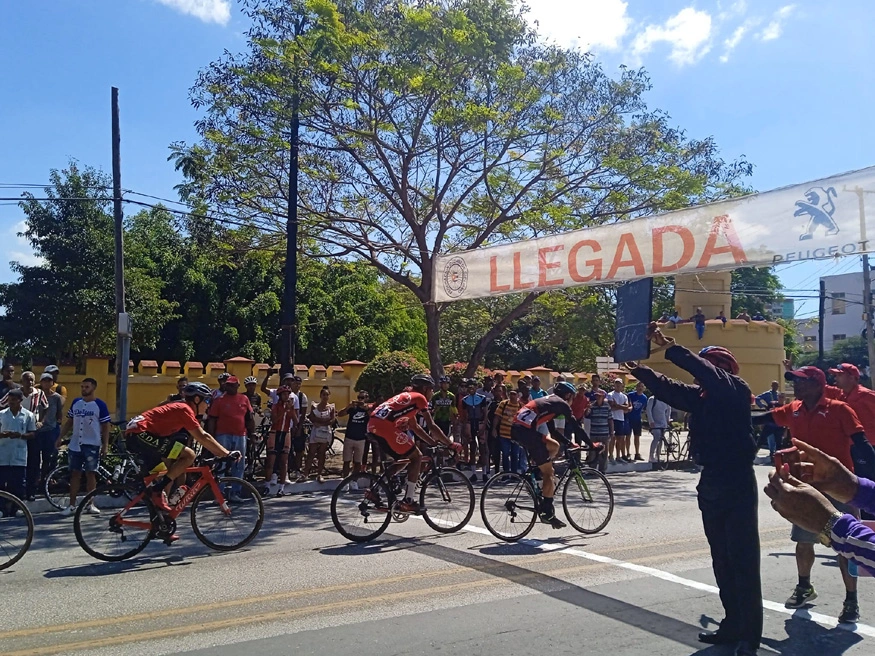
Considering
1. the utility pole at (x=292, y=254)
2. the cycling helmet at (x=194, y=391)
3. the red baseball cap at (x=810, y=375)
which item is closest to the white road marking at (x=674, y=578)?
the red baseball cap at (x=810, y=375)

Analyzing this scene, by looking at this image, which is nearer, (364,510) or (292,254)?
(364,510)

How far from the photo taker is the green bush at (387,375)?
18.9m

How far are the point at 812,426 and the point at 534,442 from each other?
10.9 feet

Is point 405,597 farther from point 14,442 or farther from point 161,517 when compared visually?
point 14,442

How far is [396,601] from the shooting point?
21.8 feet

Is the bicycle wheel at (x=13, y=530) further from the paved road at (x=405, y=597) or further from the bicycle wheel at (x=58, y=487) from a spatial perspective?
the bicycle wheel at (x=58, y=487)

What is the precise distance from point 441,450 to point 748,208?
4606 millimetres

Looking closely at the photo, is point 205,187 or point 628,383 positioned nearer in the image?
point 205,187

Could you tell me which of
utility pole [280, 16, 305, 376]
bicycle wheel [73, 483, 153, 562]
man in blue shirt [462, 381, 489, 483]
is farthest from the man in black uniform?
utility pole [280, 16, 305, 376]

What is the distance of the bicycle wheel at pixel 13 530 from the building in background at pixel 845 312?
63.8 meters

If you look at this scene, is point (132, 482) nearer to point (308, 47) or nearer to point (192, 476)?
point (192, 476)

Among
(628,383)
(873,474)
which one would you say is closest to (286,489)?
(873,474)

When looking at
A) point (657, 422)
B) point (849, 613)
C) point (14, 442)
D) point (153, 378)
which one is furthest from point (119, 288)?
point (849, 613)

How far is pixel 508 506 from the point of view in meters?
9.32
